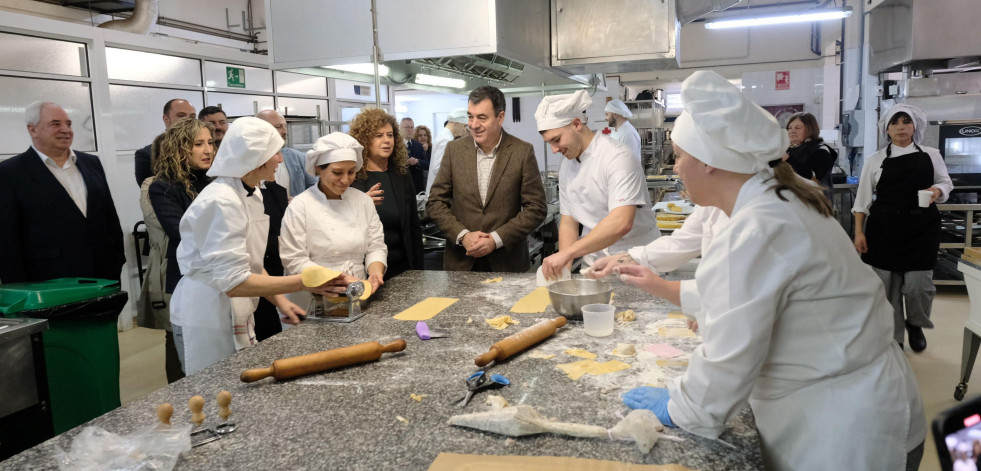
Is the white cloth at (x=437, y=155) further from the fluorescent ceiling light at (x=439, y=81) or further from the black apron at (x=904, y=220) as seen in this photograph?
the black apron at (x=904, y=220)

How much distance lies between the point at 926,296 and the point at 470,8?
3.40 meters

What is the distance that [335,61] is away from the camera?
316cm

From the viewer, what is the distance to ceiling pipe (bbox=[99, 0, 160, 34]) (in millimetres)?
5672

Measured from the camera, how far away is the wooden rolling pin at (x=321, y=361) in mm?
1489

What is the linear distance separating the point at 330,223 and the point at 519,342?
3.51ft

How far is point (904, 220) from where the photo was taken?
401 centimetres

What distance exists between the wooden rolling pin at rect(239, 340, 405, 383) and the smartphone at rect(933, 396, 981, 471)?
49.6 inches

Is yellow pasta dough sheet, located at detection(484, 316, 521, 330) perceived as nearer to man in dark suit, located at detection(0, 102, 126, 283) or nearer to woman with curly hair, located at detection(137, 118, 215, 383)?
woman with curly hair, located at detection(137, 118, 215, 383)

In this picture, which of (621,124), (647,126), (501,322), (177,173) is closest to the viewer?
(501,322)

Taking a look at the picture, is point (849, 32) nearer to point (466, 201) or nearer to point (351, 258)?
point (466, 201)

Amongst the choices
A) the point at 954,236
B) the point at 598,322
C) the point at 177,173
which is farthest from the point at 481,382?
the point at 954,236

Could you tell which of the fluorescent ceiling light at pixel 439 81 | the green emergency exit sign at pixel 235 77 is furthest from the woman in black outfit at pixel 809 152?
the green emergency exit sign at pixel 235 77

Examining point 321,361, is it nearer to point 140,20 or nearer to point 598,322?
point 598,322

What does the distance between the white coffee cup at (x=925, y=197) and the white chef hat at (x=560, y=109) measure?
2.67m
